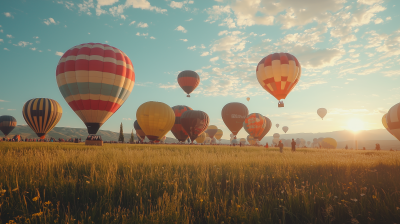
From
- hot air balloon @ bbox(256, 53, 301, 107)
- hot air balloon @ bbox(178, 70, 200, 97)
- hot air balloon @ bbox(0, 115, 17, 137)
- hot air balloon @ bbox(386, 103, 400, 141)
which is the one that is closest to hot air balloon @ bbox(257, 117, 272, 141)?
hot air balloon @ bbox(178, 70, 200, 97)

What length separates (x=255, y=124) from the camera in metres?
51.8

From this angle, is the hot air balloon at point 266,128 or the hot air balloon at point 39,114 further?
the hot air balloon at point 266,128

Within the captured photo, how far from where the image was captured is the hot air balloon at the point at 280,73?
29.1 m

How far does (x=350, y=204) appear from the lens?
438cm

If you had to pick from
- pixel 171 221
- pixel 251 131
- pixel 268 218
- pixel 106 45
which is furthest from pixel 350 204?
pixel 251 131

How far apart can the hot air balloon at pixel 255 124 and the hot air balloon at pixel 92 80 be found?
38018 mm

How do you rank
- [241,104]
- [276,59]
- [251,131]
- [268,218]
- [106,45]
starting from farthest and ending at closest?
1. [241,104]
2. [251,131]
3. [276,59]
4. [106,45]
5. [268,218]

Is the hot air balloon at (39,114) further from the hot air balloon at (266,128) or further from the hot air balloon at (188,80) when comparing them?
the hot air balloon at (266,128)

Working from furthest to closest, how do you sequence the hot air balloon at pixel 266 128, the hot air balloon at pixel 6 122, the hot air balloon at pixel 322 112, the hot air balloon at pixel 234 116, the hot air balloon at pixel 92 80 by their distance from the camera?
the hot air balloon at pixel 322 112 < the hot air balloon at pixel 6 122 < the hot air balloon at pixel 266 128 < the hot air balloon at pixel 234 116 < the hot air balloon at pixel 92 80

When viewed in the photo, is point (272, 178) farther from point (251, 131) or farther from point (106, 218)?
point (251, 131)

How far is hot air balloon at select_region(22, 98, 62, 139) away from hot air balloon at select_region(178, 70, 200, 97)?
29.3 m

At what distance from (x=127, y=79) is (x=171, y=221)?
2146cm

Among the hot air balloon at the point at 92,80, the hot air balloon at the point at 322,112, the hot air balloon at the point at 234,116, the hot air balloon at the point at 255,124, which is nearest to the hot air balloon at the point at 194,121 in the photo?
the hot air balloon at the point at 234,116

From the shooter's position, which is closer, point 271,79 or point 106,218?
point 106,218
